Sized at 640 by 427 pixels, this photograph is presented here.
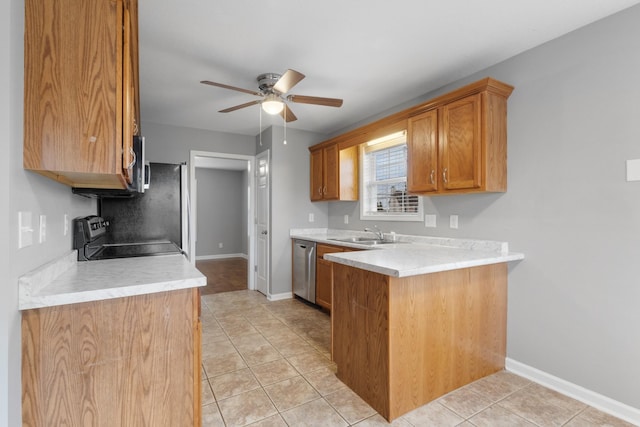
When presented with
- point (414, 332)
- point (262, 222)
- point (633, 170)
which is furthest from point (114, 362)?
point (262, 222)

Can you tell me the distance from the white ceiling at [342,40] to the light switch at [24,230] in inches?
55.0

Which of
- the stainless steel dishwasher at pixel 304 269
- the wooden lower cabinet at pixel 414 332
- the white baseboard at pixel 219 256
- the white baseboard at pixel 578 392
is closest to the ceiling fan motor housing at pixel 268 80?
the wooden lower cabinet at pixel 414 332

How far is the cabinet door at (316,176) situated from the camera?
4.27 m

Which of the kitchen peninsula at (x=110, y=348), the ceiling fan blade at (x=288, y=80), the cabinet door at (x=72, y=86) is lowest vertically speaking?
the kitchen peninsula at (x=110, y=348)

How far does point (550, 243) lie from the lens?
2131 millimetres

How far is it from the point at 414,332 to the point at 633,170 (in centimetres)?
158

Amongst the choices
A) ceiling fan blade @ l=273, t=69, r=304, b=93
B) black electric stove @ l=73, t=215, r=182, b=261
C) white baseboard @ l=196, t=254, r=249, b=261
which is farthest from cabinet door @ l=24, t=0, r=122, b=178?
white baseboard @ l=196, t=254, r=249, b=261

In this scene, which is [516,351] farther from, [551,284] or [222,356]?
[222,356]

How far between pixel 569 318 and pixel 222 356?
8.49 feet

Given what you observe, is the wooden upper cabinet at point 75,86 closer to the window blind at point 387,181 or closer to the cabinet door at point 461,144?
the cabinet door at point 461,144

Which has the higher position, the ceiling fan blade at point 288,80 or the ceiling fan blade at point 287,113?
the ceiling fan blade at point 288,80

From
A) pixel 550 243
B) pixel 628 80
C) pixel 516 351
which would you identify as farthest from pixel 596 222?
pixel 516 351

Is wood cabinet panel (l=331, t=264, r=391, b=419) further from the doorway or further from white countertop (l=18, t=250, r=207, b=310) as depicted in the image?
the doorway

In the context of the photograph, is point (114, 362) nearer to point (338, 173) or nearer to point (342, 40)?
point (342, 40)
